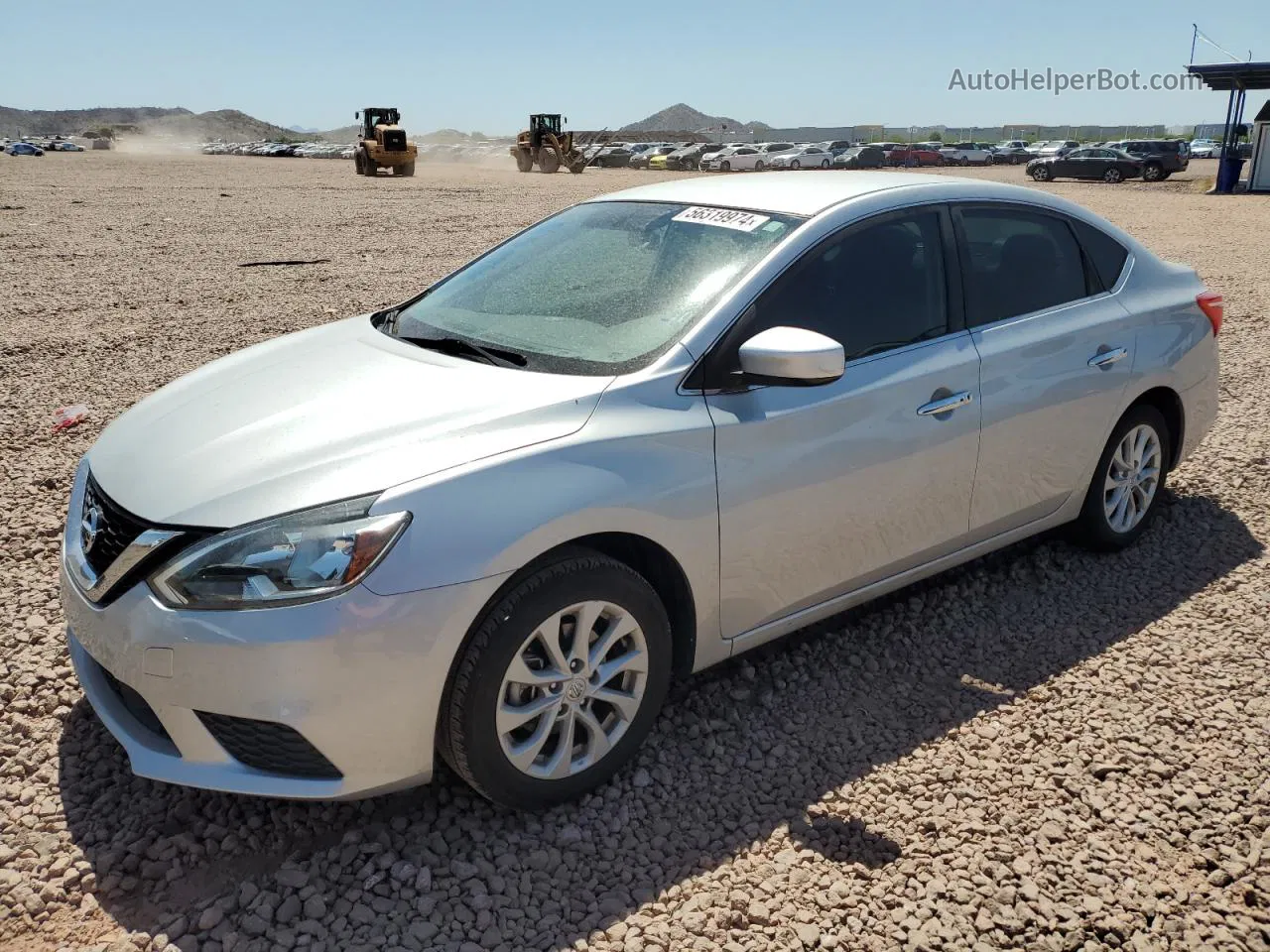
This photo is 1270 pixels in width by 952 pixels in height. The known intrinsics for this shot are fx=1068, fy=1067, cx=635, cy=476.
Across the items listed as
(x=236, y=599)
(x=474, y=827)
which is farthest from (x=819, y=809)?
(x=236, y=599)

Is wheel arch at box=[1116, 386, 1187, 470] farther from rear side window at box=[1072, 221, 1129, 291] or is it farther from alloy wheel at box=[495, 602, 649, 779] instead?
alloy wheel at box=[495, 602, 649, 779]

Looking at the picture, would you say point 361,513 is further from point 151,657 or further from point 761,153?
point 761,153

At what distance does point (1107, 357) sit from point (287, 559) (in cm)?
335

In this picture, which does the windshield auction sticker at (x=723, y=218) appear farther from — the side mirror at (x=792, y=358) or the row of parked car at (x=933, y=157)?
the row of parked car at (x=933, y=157)

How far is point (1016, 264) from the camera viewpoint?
417cm

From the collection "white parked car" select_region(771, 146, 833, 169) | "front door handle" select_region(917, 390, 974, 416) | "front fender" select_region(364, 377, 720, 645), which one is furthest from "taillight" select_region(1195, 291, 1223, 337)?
"white parked car" select_region(771, 146, 833, 169)

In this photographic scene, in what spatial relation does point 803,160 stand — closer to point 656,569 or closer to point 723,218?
point 723,218

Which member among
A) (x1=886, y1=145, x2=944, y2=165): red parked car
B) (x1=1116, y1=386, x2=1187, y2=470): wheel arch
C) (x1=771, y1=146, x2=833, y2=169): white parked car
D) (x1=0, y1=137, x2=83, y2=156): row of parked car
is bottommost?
(x1=1116, y1=386, x2=1187, y2=470): wheel arch

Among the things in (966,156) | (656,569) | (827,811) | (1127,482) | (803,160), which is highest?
(966,156)

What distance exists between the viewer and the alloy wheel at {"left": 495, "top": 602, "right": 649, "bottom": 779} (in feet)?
9.24

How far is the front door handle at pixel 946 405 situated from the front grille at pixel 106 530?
7.98 feet

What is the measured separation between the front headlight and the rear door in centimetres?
232

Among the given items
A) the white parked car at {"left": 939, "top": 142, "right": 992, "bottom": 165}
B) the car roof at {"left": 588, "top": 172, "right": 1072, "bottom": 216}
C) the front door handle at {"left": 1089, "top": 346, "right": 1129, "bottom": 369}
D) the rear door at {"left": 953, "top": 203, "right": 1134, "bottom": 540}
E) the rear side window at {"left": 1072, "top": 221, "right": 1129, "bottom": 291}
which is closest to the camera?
the car roof at {"left": 588, "top": 172, "right": 1072, "bottom": 216}

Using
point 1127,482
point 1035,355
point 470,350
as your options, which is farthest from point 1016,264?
point 470,350
